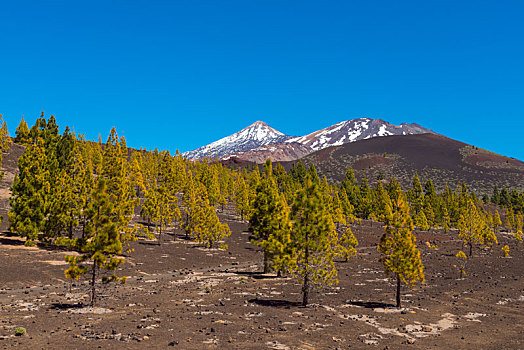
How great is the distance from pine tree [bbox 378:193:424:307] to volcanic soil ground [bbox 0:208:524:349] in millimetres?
2577

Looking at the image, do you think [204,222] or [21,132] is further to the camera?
[21,132]

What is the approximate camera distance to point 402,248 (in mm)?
25562

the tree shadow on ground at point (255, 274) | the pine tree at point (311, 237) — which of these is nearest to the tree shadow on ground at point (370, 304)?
the pine tree at point (311, 237)

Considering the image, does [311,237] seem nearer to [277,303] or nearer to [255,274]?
[277,303]

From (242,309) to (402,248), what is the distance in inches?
456

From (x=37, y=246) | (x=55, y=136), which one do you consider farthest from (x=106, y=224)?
(x=55, y=136)

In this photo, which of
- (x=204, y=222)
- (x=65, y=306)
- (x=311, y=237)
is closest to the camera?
(x=65, y=306)

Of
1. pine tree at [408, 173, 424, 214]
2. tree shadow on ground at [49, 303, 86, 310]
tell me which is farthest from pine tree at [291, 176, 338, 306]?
pine tree at [408, 173, 424, 214]

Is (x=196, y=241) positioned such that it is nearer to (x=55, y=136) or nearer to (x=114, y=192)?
(x=114, y=192)

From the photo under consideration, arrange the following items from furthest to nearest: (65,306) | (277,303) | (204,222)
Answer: (204,222) < (277,303) < (65,306)

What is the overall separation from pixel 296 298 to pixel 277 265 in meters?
3.03

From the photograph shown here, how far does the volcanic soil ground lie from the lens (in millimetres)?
17656

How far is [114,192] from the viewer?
44.9 metres

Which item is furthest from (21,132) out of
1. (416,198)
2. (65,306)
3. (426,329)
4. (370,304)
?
(426,329)
